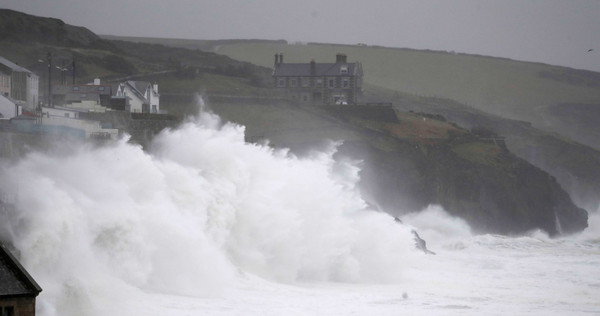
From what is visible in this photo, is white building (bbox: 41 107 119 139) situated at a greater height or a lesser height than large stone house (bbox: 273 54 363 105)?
lesser

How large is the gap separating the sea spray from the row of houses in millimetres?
4525

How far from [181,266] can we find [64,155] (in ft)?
15.4

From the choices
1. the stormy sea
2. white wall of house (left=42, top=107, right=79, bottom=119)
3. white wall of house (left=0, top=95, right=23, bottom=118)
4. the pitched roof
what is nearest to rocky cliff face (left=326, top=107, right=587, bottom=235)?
the pitched roof

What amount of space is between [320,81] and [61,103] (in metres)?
40.7

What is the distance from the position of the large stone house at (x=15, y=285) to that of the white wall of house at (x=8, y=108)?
28.2 m

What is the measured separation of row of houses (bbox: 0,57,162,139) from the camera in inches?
1671

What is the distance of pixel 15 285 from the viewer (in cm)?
1845

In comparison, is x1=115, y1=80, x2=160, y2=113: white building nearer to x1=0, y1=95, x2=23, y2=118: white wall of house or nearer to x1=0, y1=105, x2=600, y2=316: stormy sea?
x1=0, y1=95, x2=23, y2=118: white wall of house

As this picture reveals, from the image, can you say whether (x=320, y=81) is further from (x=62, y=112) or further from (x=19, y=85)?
(x=62, y=112)

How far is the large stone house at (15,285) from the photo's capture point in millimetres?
18375

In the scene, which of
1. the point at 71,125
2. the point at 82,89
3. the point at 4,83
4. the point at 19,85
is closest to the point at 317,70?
the point at 82,89

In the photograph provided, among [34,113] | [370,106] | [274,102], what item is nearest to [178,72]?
[274,102]

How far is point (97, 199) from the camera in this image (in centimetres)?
2928

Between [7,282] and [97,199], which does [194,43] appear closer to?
[97,199]
